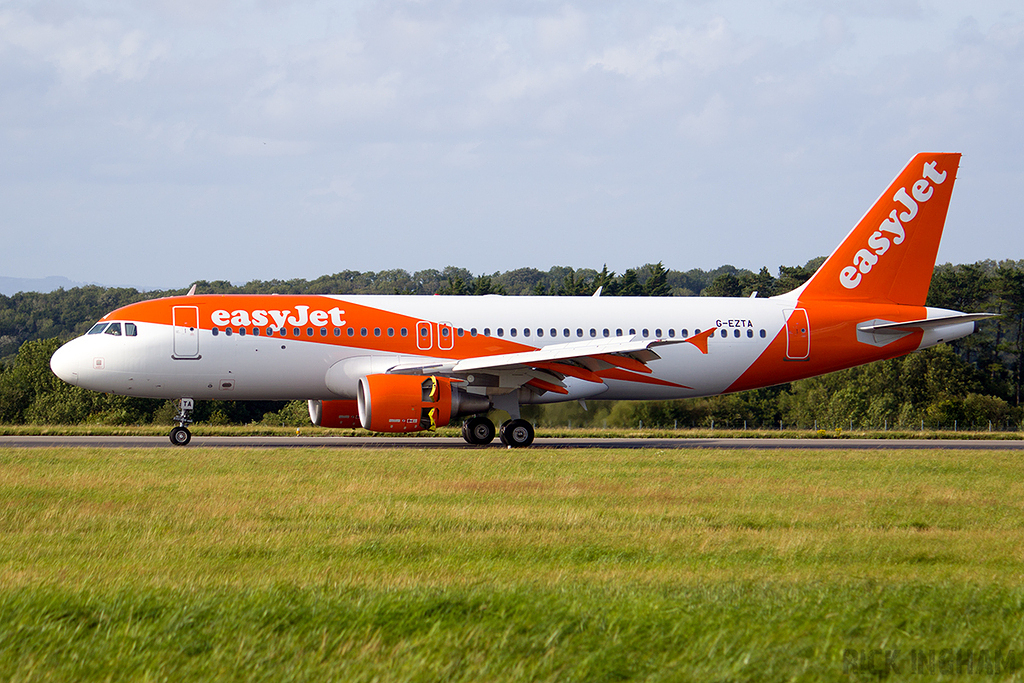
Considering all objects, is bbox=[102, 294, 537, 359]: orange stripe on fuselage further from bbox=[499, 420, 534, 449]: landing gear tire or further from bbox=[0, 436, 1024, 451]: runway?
bbox=[0, 436, 1024, 451]: runway

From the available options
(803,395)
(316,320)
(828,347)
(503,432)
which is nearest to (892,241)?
(828,347)

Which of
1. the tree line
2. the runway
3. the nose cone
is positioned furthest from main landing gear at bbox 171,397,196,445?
the tree line

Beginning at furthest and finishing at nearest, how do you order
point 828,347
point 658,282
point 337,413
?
point 658,282, point 828,347, point 337,413

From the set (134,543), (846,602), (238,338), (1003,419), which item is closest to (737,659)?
(846,602)

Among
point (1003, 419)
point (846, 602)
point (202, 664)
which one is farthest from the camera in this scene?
point (1003, 419)

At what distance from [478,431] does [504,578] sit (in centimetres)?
1762

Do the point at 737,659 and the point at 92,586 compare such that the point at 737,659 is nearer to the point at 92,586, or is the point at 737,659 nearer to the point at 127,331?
the point at 92,586

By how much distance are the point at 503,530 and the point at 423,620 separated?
175 inches

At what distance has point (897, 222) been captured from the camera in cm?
2975

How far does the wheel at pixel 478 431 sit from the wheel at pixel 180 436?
23.3ft

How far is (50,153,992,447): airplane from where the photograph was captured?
25.6m

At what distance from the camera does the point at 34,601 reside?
7.65 meters

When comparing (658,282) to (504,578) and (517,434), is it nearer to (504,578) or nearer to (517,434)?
(517,434)

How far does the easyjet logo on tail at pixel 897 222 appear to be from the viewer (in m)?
29.7
